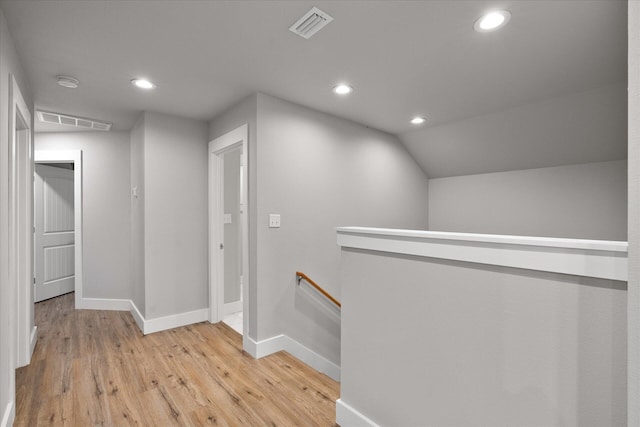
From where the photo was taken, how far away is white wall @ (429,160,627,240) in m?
3.34

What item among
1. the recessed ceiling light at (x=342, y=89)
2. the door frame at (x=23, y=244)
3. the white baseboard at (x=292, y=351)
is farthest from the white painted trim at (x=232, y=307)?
the recessed ceiling light at (x=342, y=89)

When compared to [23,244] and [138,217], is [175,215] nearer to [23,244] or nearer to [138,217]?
[138,217]

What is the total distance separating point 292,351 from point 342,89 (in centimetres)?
246

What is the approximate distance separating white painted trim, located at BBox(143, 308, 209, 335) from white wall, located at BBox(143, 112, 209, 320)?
5cm

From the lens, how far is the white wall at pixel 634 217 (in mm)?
841

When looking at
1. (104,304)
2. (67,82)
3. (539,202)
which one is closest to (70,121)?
(67,82)

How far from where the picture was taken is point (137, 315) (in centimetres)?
364

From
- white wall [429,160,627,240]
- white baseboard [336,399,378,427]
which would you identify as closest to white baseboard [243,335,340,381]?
white baseboard [336,399,378,427]

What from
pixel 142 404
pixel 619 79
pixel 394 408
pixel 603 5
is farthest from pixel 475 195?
pixel 142 404

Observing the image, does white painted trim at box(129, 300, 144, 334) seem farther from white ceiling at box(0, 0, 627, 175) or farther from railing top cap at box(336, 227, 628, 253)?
railing top cap at box(336, 227, 628, 253)

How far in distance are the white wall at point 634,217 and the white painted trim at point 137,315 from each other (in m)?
3.82

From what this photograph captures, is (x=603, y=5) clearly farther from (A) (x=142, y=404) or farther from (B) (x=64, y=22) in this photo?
(A) (x=142, y=404)

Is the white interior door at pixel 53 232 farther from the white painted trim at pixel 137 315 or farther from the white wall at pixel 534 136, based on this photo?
the white wall at pixel 534 136

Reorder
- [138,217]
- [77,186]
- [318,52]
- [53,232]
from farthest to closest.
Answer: [53,232] < [77,186] < [138,217] < [318,52]
